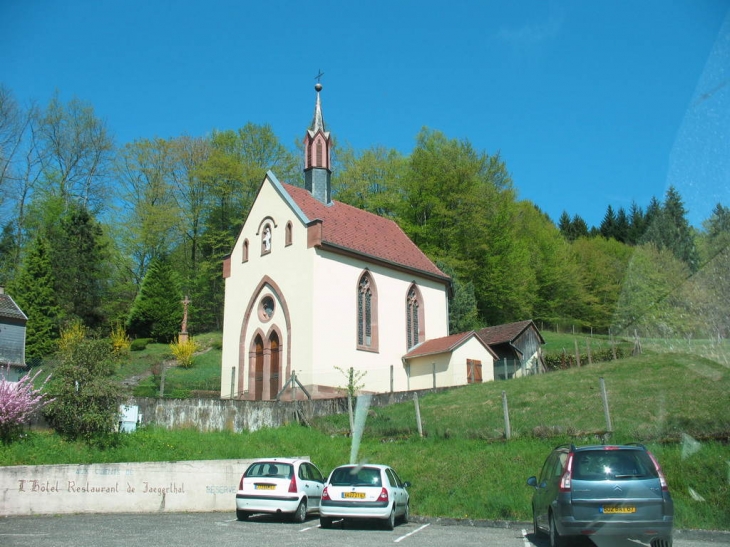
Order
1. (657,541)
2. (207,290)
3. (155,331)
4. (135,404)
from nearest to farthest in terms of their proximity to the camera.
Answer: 1. (657,541)
2. (135,404)
3. (155,331)
4. (207,290)

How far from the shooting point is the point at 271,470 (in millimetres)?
15109

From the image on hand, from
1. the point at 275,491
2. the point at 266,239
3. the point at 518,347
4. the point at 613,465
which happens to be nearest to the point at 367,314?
the point at 266,239

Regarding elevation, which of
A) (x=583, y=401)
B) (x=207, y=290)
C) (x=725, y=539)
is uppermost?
(x=207, y=290)

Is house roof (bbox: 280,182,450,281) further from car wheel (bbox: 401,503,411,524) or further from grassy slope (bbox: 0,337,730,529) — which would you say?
car wheel (bbox: 401,503,411,524)

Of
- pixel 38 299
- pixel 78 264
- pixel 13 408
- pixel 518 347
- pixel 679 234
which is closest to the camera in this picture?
pixel 679 234

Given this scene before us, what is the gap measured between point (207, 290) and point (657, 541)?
171 ft

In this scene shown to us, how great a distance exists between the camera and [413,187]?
52.3 meters

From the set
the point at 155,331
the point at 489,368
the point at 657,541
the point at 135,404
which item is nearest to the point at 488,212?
the point at 489,368

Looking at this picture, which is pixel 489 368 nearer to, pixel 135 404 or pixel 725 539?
pixel 135 404

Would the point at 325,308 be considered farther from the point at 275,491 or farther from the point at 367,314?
the point at 275,491

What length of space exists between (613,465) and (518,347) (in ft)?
93.7

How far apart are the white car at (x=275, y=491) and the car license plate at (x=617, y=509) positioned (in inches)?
285

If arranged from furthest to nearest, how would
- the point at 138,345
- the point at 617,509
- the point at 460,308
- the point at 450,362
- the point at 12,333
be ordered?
the point at 138,345 → the point at 460,308 → the point at 12,333 → the point at 450,362 → the point at 617,509

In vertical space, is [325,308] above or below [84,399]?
above
